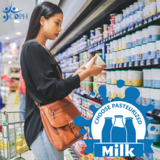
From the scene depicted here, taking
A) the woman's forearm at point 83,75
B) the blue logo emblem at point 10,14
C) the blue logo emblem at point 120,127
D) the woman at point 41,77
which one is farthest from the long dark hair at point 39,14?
the blue logo emblem at point 10,14

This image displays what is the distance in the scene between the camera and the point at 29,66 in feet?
3.31

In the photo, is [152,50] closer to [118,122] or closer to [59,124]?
[118,122]

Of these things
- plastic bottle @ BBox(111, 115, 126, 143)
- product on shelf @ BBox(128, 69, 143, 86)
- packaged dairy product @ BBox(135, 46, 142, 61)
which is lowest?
plastic bottle @ BBox(111, 115, 126, 143)

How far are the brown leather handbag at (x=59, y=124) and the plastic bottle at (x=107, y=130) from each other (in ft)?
0.64

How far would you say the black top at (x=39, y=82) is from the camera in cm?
99

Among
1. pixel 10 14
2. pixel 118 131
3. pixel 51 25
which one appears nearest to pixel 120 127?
pixel 118 131

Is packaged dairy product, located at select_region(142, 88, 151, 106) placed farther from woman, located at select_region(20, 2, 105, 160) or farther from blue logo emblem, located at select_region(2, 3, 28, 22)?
blue logo emblem, located at select_region(2, 3, 28, 22)

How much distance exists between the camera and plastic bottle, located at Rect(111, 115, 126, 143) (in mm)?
972

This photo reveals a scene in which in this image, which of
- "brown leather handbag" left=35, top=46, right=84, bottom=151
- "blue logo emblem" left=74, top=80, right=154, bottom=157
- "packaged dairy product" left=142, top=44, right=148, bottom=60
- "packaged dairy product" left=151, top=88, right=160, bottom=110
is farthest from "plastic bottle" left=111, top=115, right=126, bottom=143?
"packaged dairy product" left=142, top=44, right=148, bottom=60

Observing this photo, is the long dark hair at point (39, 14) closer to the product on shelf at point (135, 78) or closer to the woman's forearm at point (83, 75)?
the woman's forearm at point (83, 75)

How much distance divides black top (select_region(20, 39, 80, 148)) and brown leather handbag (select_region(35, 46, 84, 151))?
0.16ft

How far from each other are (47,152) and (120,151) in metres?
0.44

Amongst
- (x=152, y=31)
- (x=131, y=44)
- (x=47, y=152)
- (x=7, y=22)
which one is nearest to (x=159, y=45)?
(x=152, y=31)

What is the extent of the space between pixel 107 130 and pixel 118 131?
2.5 inches
